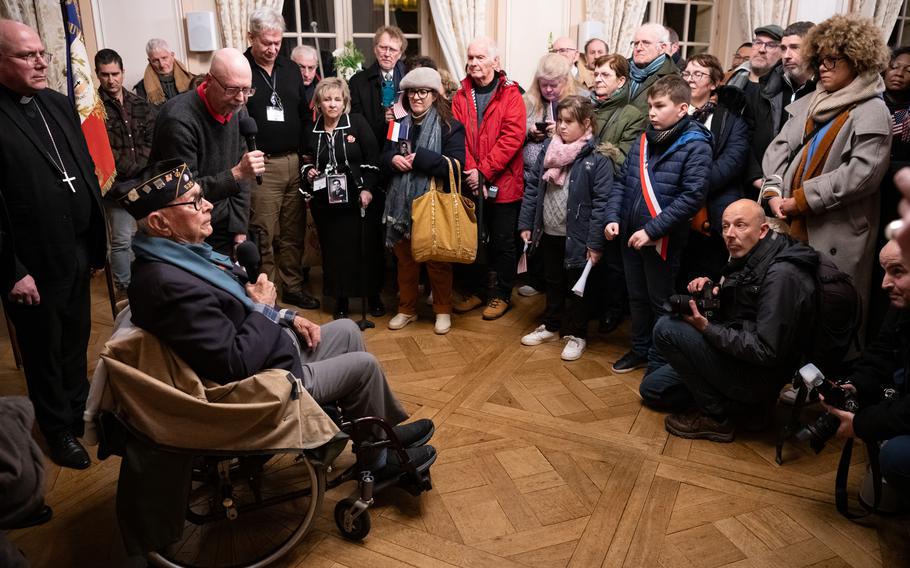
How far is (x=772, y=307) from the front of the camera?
2600mm

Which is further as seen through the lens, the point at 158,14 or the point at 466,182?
the point at 158,14

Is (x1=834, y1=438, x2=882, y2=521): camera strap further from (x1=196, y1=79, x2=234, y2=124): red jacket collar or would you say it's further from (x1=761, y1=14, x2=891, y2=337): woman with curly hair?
(x1=196, y1=79, x2=234, y2=124): red jacket collar

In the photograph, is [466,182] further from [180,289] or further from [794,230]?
[180,289]

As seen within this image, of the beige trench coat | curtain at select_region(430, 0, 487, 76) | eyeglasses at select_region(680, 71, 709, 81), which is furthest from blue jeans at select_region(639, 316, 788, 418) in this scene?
curtain at select_region(430, 0, 487, 76)

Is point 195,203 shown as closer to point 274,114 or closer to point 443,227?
point 443,227

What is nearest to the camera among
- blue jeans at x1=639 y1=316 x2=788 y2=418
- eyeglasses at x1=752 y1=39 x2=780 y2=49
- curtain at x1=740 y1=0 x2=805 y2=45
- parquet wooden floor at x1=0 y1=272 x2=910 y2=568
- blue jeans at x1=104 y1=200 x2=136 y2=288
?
parquet wooden floor at x1=0 y1=272 x2=910 y2=568

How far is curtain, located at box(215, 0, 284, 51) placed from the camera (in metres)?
5.48

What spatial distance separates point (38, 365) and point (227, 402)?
134 centimetres

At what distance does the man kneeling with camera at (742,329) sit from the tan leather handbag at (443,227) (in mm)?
1301

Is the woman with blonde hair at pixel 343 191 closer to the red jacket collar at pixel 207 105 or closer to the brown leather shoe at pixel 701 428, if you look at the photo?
the red jacket collar at pixel 207 105

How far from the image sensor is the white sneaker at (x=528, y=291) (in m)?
4.80

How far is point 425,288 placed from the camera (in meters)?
4.78

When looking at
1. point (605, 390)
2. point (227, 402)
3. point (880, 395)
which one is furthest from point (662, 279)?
point (227, 402)

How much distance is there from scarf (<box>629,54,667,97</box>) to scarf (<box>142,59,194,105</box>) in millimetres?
3440
